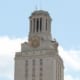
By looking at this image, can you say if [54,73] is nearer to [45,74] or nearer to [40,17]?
[45,74]

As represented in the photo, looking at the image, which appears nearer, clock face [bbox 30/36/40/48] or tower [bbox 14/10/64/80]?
tower [bbox 14/10/64/80]

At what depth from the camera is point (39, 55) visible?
14250 centimetres

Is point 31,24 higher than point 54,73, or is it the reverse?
point 31,24

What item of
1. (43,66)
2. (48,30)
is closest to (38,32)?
(48,30)

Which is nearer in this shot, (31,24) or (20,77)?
(20,77)

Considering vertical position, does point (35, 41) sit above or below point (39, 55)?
above

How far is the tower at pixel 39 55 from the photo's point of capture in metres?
140

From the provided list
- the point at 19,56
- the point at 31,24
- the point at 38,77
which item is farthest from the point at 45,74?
the point at 31,24

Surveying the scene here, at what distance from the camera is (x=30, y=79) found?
140m

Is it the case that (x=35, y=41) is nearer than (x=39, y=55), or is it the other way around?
(x=39, y=55)

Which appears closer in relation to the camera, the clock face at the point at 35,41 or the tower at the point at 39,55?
the tower at the point at 39,55

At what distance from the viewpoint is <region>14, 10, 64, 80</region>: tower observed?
140 meters

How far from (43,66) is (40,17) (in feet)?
61.8

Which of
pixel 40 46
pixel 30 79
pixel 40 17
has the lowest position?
pixel 30 79
